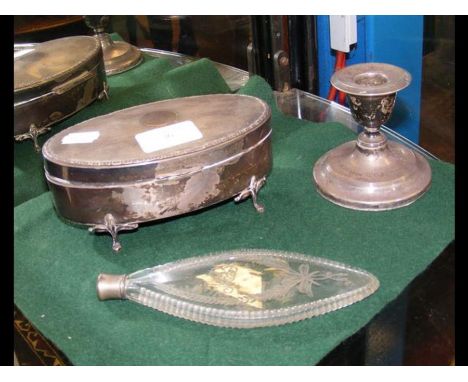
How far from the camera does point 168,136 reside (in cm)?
98

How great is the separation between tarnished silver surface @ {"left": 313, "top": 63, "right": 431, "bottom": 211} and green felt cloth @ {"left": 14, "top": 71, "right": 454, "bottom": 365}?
2cm

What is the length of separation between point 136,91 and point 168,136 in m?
0.48

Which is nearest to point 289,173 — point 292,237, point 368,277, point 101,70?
point 292,237

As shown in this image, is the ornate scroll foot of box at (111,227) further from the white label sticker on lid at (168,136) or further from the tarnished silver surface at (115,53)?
the tarnished silver surface at (115,53)

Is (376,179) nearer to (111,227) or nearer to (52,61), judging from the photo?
(111,227)

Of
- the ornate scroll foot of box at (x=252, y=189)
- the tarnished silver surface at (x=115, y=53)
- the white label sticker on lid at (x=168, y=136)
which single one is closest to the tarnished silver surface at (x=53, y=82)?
the tarnished silver surface at (x=115, y=53)

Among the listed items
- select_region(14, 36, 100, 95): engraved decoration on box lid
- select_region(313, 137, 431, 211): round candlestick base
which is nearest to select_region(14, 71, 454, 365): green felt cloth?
select_region(313, 137, 431, 211): round candlestick base

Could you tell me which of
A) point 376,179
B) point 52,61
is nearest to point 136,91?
point 52,61

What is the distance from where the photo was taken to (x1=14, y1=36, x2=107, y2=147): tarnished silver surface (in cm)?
117

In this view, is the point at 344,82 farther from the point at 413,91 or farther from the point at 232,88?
the point at 413,91

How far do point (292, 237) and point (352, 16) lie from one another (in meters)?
0.59

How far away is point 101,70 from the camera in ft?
4.33

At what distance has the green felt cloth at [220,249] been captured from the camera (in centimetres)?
84

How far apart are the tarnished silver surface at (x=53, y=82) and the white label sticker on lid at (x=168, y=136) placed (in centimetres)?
30
